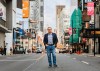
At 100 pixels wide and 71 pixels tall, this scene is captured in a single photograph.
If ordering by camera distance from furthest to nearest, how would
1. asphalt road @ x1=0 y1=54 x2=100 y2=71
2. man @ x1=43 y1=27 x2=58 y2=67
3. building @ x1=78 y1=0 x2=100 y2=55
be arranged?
building @ x1=78 y1=0 x2=100 y2=55
man @ x1=43 y1=27 x2=58 y2=67
asphalt road @ x1=0 y1=54 x2=100 y2=71

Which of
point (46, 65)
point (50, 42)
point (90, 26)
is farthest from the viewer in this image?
point (90, 26)

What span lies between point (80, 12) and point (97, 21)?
31.8 metres

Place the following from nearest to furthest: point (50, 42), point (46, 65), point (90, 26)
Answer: point (50, 42) < point (46, 65) < point (90, 26)

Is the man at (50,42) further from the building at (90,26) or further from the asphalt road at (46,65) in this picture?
the building at (90,26)

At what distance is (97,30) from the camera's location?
258 ft

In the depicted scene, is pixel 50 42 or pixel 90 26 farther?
pixel 90 26

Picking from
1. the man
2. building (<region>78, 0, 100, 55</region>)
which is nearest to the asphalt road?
the man

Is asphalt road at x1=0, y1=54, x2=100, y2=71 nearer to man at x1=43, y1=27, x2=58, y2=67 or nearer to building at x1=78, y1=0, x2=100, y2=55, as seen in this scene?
man at x1=43, y1=27, x2=58, y2=67

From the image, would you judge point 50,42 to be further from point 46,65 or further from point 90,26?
point 90,26

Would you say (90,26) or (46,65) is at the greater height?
(90,26)

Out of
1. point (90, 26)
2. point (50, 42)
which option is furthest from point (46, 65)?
point (90, 26)

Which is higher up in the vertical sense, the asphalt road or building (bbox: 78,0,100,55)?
building (bbox: 78,0,100,55)

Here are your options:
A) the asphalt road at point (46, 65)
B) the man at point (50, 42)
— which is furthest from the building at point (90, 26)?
the man at point (50, 42)

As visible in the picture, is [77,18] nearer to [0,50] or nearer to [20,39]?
[0,50]
